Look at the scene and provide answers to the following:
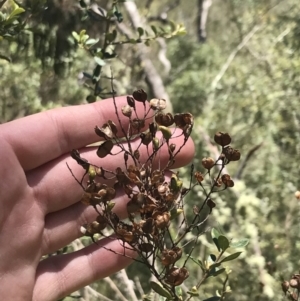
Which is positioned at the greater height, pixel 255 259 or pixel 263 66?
pixel 263 66

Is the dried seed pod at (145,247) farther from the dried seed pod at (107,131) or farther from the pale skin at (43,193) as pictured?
the pale skin at (43,193)

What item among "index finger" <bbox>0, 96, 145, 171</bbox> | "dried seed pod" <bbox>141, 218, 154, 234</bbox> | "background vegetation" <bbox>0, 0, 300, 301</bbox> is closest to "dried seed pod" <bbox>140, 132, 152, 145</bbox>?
"dried seed pod" <bbox>141, 218, 154, 234</bbox>

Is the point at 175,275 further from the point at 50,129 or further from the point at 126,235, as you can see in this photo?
the point at 50,129

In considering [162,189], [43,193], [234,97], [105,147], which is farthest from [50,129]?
[234,97]

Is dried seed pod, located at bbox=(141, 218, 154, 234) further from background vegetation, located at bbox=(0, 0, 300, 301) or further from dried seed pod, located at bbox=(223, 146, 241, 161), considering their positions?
background vegetation, located at bbox=(0, 0, 300, 301)

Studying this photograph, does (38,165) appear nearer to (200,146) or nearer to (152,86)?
(200,146)

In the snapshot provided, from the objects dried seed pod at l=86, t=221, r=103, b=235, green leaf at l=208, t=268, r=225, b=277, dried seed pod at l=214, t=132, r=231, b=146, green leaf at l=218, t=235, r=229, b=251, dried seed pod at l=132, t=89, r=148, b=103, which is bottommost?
green leaf at l=208, t=268, r=225, b=277

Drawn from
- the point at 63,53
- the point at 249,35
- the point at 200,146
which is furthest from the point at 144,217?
the point at 249,35
